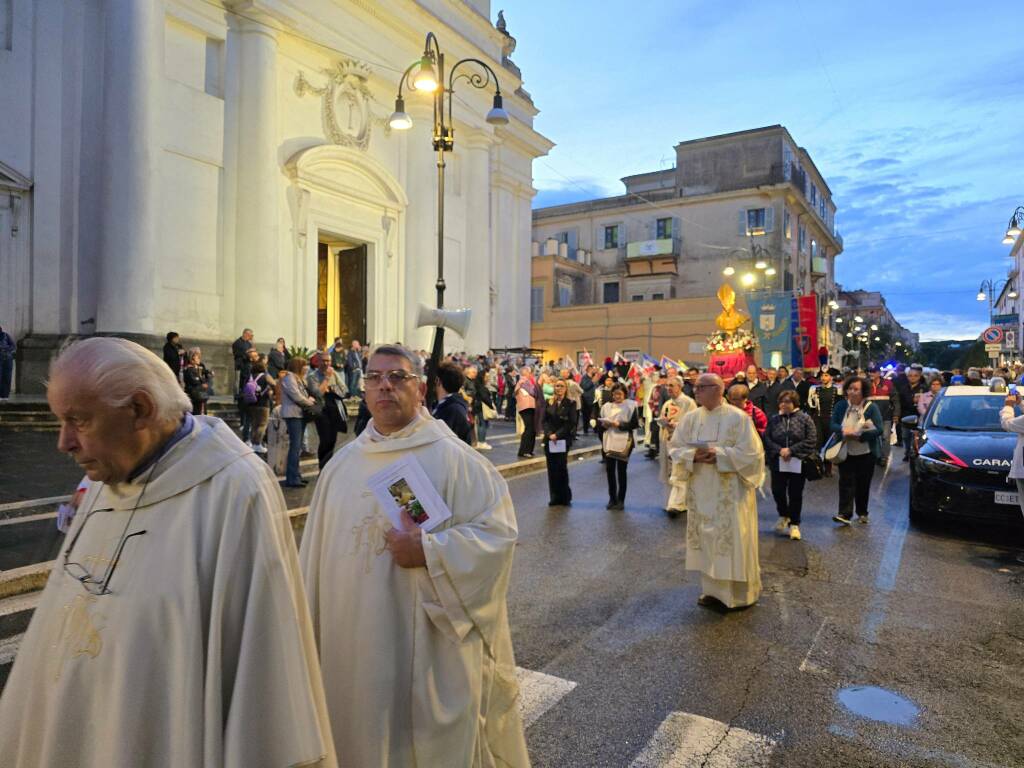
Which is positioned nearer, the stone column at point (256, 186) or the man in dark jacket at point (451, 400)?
the man in dark jacket at point (451, 400)

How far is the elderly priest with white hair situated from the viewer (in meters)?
1.66

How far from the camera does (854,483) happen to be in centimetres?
880

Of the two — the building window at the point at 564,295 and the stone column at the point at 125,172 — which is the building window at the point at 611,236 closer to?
the building window at the point at 564,295

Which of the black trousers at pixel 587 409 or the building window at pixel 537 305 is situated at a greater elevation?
the building window at pixel 537 305

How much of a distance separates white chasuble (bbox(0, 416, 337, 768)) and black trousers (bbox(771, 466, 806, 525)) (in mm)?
7219

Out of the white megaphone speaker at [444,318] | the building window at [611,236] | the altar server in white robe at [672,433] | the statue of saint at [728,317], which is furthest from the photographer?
the building window at [611,236]

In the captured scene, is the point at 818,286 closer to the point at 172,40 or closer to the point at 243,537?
the point at 172,40

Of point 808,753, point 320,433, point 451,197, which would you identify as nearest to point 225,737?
point 808,753

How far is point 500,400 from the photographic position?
22969 millimetres

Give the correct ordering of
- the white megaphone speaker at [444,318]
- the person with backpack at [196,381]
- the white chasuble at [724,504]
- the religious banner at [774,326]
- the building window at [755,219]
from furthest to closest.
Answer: the building window at [755,219], the religious banner at [774,326], the person with backpack at [196,381], the white megaphone speaker at [444,318], the white chasuble at [724,504]

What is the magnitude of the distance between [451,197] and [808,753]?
24.3 metres

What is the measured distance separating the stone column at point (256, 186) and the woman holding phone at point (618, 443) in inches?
444

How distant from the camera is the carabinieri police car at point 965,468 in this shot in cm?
762

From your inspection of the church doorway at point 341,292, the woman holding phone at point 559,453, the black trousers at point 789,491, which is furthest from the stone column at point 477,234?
the black trousers at point 789,491
